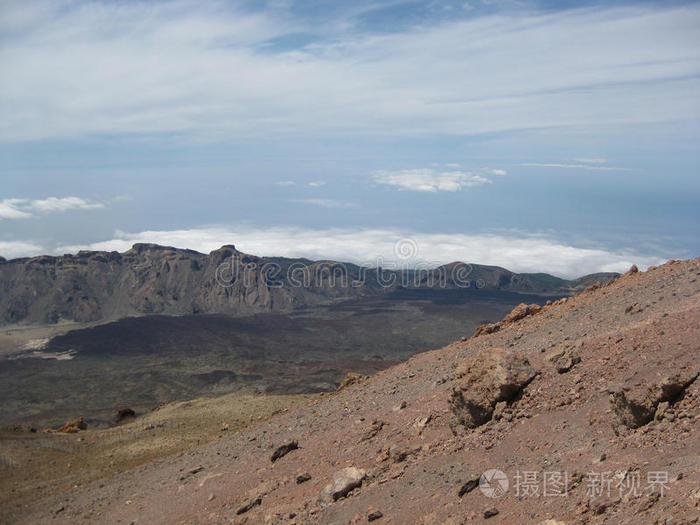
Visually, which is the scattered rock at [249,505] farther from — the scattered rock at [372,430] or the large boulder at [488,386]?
the large boulder at [488,386]

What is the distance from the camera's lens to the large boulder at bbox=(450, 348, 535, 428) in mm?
10086

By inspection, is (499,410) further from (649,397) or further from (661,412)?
(661,412)

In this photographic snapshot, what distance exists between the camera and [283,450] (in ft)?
42.1

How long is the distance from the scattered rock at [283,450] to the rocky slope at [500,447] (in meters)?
0.03

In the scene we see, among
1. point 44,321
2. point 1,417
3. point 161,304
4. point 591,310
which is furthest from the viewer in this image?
point 161,304

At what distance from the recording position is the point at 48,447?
1917 centimetres

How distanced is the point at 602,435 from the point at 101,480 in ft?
42.5

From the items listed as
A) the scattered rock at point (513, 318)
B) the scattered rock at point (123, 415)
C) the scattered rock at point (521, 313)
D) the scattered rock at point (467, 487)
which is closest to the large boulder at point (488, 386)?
the scattered rock at point (467, 487)

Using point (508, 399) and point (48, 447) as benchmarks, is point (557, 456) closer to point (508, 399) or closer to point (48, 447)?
point (508, 399)

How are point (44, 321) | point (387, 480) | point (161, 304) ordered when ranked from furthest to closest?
point (161, 304)
point (44, 321)
point (387, 480)

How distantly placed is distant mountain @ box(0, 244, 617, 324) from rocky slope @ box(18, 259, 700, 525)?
354 ft

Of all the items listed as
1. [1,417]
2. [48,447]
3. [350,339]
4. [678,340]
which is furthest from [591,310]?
[350,339]

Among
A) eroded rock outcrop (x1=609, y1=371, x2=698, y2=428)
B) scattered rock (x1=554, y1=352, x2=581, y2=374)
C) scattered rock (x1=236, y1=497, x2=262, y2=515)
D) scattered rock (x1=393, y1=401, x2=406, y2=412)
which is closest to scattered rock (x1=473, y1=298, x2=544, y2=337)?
scattered rock (x1=393, y1=401, x2=406, y2=412)

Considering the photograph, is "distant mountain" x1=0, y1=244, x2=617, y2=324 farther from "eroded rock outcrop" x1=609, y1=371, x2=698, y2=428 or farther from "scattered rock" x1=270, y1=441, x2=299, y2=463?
"eroded rock outcrop" x1=609, y1=371, x2=698, y2=428
